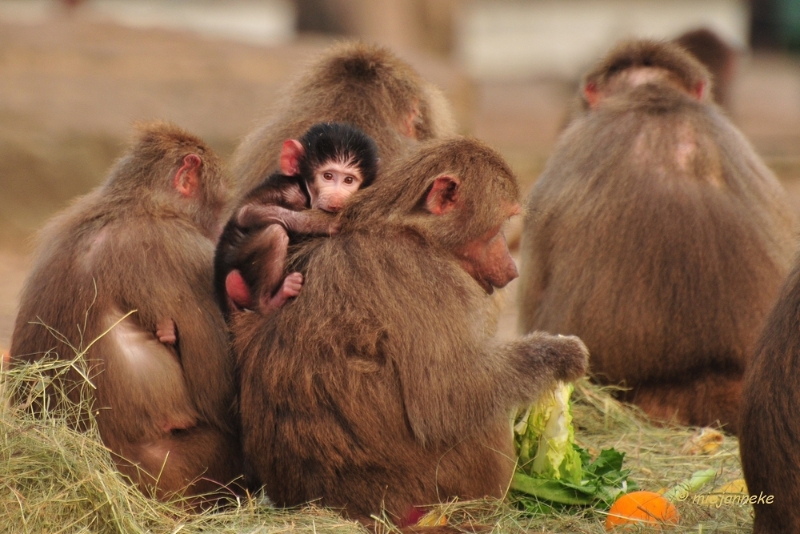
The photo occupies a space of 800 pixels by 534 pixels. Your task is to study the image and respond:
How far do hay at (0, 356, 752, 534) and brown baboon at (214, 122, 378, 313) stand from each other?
69cm

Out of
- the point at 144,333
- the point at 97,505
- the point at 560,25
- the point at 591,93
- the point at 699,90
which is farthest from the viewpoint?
the point at 560,25

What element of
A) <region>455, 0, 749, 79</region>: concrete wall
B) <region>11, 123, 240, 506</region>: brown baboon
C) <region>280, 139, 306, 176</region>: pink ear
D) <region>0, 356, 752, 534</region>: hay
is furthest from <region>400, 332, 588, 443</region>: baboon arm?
<region>455, 0, 749, 79</region>: concrete wall

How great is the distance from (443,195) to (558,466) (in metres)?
1.23

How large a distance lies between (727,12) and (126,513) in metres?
25.9

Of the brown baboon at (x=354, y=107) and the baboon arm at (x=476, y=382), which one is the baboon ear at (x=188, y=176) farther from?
the baboon arm at (x=476, y=382)

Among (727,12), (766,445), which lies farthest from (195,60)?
(727,12)

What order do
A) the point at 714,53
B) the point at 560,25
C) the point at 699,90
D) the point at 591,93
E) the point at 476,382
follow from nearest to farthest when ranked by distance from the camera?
1. the point at 476,382
2. the point at 699,90
3. the point at 591,93
4. the point at 714,53
5. the point at 560,25

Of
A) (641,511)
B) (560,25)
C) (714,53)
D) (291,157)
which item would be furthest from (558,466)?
(560,25)

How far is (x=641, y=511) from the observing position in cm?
417

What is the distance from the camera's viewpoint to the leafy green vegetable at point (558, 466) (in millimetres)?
4504

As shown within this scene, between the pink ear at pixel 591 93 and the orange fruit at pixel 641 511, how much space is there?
3.02 metres

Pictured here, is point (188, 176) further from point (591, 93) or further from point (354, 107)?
point (591, 93)

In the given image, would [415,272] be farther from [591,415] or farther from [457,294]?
[591,415]

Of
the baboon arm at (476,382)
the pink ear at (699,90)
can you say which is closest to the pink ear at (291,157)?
the baboon arm at (476,382)
